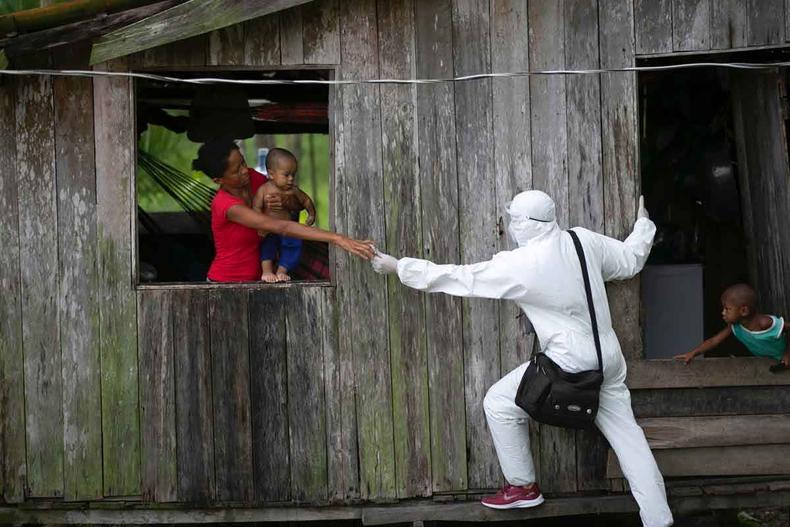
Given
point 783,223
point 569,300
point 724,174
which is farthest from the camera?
point 724,174

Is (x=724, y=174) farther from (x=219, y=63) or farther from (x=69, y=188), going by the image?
(x=69, y=188)

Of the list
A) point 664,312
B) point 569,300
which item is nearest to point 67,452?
point 569,300

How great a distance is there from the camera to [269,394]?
5156mm

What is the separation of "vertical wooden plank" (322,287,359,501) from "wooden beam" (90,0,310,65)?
1.39m

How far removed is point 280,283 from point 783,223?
274 centimetres

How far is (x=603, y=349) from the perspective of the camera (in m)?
4.79

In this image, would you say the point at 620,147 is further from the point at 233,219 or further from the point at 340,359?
the point at 233,219

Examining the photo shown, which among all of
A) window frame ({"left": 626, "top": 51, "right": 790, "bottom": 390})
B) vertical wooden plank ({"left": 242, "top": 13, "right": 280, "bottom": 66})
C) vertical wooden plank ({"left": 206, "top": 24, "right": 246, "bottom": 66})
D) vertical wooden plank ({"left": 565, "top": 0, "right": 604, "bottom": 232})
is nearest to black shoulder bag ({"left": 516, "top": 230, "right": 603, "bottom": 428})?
vertical wooden plank ({"left": 565, "top": 0, "right": 604, "bottom": 232})

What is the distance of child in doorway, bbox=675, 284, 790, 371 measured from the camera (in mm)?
5078

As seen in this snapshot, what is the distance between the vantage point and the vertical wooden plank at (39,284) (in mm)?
5016

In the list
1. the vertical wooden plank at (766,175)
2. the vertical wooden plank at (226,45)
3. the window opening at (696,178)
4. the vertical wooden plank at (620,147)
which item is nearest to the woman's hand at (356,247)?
the vertical wooden plank at (226,45)

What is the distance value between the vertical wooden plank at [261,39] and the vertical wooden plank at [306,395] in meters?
1.15

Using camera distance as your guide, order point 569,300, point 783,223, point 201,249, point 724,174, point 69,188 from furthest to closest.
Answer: point 201,249 < point 724,174 < point 783,223 < point 69,188 < point 569,300

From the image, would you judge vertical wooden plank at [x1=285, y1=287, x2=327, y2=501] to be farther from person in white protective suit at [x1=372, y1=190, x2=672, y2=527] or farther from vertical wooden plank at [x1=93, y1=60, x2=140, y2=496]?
vertical wooden plank at [x1=93, y1=60, x2=140, y2=496]
